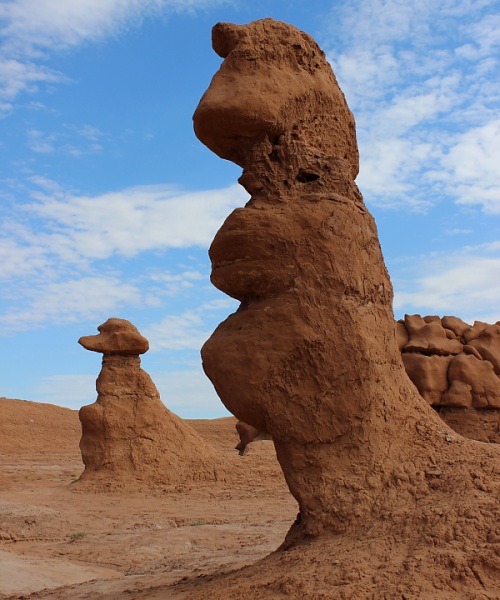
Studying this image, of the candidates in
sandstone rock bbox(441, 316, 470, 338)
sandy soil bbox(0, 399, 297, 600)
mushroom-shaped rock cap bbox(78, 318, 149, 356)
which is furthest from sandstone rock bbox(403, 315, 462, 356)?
mushroom-shaped rock cap bbox(78, 318, 149, 356)

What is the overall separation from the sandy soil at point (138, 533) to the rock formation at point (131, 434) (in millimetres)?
409

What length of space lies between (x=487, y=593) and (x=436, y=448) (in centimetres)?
119

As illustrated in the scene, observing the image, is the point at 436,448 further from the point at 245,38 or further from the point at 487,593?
the point at 245,38

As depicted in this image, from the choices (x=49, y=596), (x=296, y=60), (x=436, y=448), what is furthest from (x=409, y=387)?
(x=49, y=596)

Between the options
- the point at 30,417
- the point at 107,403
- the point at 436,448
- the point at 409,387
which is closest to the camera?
the point at 436,448

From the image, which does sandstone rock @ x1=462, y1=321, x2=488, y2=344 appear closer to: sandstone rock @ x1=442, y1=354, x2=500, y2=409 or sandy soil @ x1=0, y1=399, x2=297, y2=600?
sandstone rock @ x1=442, y1=354, x2=500, y2=409

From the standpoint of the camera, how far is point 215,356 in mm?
4727

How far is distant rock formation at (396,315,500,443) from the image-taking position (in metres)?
9.77

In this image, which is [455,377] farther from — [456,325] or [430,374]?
[456,325]

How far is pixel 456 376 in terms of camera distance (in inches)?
390

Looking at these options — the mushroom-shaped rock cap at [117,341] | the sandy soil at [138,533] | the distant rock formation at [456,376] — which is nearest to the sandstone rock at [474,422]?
the distant rock formation at [456,376]

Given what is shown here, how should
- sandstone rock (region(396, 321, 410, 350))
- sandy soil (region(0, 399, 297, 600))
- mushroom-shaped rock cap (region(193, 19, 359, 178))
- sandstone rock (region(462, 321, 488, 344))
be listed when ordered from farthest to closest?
sandstone rock (region(462, 321, 488, 344))
sandstone rock (region(396, 321, 410, 350))
sandy soil (region(0, 399, 297, 600))
mushroom-shaped rock cap (region(193, 19, 359, 178))

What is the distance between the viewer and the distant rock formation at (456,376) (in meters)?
9.77

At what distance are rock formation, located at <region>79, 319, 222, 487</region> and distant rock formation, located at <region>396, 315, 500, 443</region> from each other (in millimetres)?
4836
